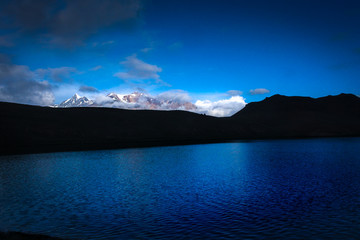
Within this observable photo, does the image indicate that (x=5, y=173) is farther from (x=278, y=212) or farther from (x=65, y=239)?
(x=278, y=212)

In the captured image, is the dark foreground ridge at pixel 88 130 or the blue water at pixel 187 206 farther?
the dark foreground ridge at pixel 88 130

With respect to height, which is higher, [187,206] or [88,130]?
[88,130]

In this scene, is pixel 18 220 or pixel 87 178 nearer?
pixel 18 220

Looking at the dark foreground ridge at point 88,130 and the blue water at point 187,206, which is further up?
the dark foreground ridge at point 88,130

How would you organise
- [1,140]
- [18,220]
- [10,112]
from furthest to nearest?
[10,112], [1,140], [18,220]

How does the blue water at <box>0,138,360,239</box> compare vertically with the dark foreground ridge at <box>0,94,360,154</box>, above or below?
below

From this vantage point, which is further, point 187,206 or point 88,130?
point 88,130

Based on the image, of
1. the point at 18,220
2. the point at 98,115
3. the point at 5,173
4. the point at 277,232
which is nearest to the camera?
the point at 277,232

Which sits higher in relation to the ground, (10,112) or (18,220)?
(10,112)

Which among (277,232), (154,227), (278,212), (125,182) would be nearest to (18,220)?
(154,227)

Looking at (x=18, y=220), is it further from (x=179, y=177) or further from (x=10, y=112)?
(x=10, y=112)

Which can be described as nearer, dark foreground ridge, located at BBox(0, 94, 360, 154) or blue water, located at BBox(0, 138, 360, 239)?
blue water, located at BBox(0, 138, 360, 239)

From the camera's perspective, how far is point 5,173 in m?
44.8

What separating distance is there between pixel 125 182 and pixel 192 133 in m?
151
